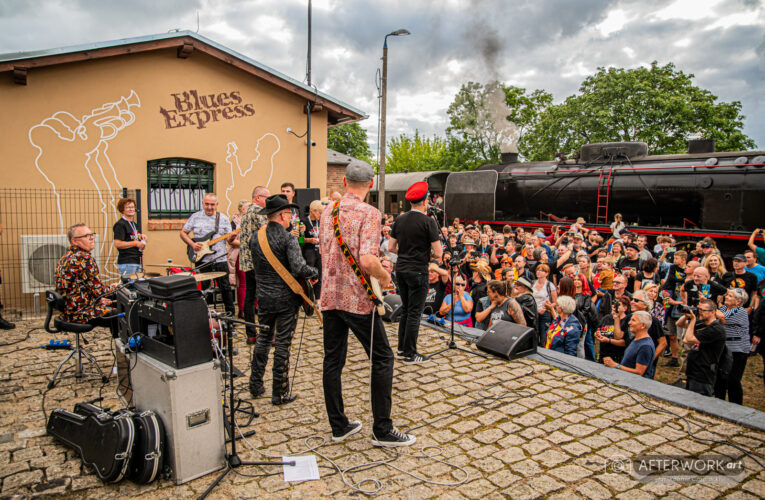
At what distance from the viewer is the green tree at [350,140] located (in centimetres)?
5366

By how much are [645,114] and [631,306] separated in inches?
1116

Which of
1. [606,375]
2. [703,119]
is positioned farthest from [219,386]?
[703,119]

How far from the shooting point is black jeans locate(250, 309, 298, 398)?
452 cm

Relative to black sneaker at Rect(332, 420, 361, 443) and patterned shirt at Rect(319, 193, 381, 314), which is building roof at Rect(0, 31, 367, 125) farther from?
black sneaker at Rect(332, 420, 361, 443)

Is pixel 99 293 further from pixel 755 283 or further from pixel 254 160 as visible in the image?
pixel 755 283

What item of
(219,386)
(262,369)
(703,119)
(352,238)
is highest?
(703,119)

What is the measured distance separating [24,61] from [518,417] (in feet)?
30.5

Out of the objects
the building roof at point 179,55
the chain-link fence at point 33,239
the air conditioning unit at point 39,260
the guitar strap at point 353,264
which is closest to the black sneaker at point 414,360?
the guitar strap at point 353,264

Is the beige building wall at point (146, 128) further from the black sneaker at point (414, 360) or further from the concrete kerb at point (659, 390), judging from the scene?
the concrete kerb at point (659, 390)

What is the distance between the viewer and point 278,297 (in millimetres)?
4543

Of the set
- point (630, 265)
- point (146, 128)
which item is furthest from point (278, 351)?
point (630, 265)

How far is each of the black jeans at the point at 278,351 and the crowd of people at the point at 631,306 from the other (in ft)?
5.19

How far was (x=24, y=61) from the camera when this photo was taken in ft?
26.3

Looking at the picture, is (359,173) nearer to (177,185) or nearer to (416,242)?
(416,242)
